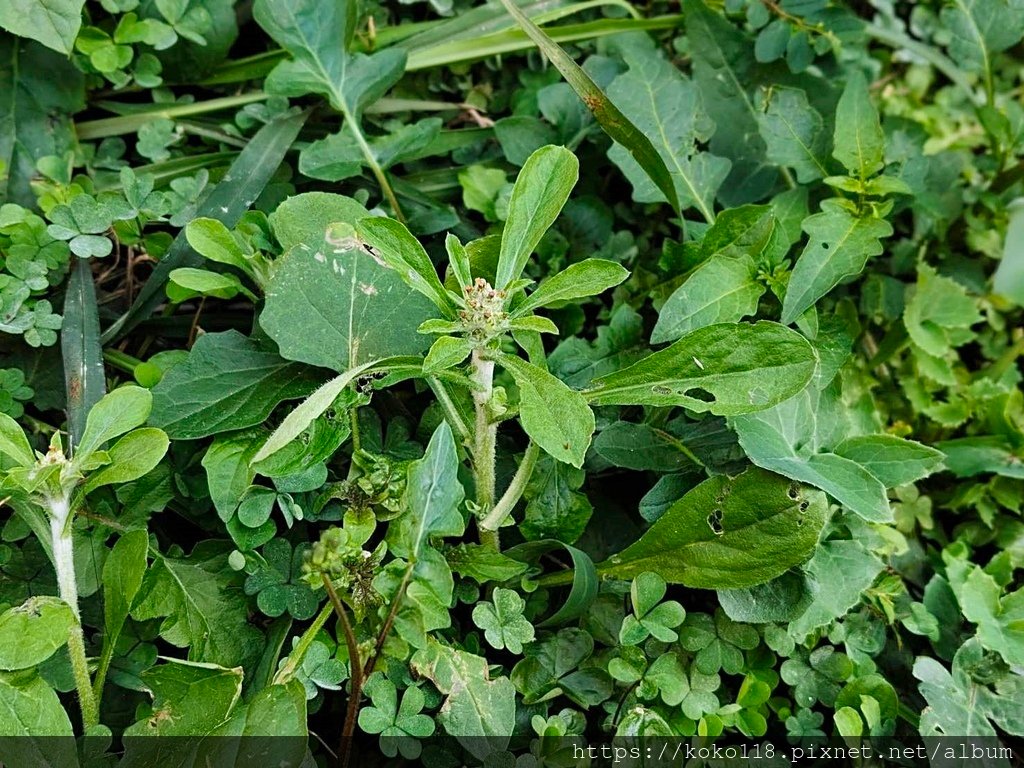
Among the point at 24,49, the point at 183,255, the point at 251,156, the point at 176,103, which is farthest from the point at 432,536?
the point at 24,49

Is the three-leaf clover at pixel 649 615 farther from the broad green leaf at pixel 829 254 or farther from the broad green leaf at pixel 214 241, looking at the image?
the broad green leaf at pixel 214 241

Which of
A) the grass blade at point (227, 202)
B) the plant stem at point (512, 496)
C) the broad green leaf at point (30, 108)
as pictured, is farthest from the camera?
the broad green leaf at point (30, 108)

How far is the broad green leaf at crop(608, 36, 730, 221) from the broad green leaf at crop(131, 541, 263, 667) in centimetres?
109

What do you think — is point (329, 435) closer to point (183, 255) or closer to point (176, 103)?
point (183, 255)

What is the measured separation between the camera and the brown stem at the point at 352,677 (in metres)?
1.18

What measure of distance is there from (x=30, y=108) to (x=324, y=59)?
615 mm

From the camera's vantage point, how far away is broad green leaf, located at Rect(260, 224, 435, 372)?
4.59ft

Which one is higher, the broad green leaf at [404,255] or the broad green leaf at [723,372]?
the broad green leaf at [404,255]

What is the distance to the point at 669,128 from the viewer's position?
71.6 inches

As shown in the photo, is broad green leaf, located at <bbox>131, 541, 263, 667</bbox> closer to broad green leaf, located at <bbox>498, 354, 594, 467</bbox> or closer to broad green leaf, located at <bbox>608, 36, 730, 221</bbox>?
broad green leaf, located at <bbox>498, 354, 594, 467</bbox>

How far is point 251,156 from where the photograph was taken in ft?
5.73

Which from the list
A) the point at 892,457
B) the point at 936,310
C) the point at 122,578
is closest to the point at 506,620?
the point at 122,578

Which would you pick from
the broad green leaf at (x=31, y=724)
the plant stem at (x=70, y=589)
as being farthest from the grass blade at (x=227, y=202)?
the broad green leaf at (x=31, y=724)

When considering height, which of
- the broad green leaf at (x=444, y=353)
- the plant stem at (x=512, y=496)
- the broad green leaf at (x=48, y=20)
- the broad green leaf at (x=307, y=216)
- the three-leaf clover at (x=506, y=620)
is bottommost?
the three-leaf clover at (x=506, y=620)
